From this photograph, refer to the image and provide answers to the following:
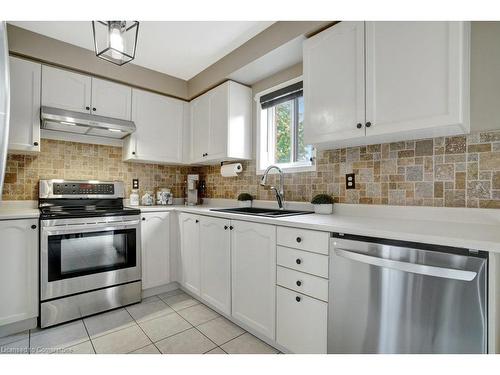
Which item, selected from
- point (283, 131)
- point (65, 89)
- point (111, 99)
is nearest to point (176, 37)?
point (111, 99)

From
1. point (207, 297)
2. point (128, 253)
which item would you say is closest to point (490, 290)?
point (207, 297)

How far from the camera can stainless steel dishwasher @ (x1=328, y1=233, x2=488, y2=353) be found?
0.96 m

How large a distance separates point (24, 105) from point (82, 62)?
0.62m

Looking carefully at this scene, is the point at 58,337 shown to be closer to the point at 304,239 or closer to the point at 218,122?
the point at 304,239

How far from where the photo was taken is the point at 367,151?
1809 mm

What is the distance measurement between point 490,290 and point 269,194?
1740 millimetres

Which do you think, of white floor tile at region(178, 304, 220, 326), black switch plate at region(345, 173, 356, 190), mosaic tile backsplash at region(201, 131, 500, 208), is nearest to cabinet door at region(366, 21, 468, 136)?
mosaic tile backsplash at region(201, 131, 500, 208)

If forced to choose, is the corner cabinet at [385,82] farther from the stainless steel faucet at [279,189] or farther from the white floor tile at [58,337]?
the white floor tile at [58,337]

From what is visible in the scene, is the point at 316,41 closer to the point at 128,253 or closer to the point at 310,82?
the point at 310,82

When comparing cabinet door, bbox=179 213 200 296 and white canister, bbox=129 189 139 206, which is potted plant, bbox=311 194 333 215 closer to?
cabinet door, bbox=179 213 200 296

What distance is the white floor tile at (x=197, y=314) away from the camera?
2047mm

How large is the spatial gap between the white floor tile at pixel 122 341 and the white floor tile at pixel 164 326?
52mm

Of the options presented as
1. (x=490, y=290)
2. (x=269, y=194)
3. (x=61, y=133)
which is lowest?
(x=490, y=290)

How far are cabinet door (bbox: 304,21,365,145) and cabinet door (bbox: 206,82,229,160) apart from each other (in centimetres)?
98
